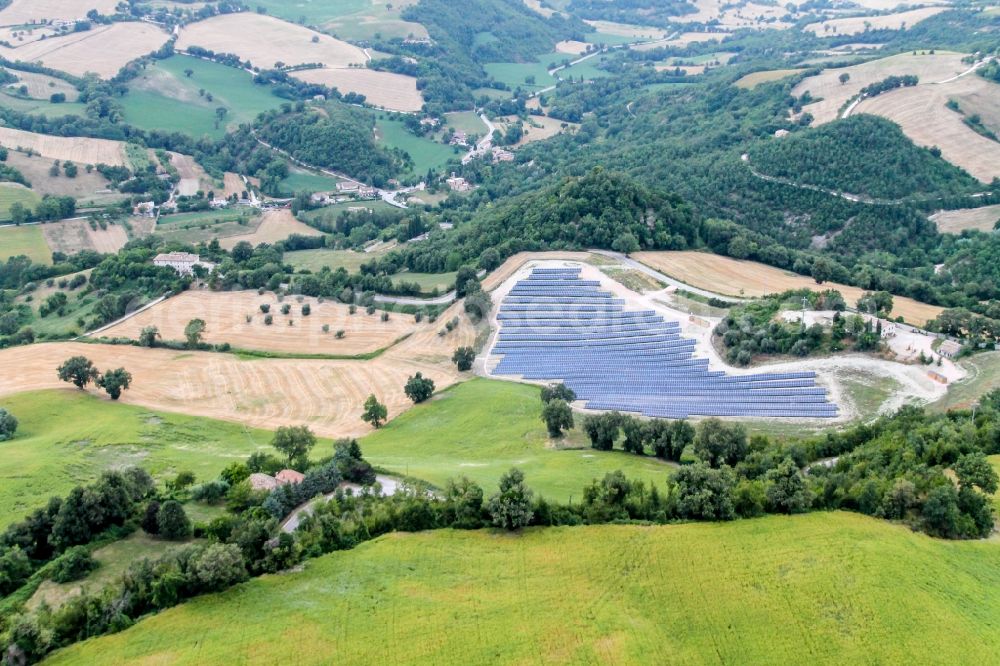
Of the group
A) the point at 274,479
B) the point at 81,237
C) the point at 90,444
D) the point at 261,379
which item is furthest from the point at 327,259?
the point at 274,479

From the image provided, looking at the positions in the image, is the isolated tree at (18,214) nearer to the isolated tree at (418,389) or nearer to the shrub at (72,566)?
the isolated tree at (418,389)

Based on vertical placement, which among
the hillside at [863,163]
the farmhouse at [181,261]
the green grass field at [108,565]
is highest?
the hillside at [863,163]

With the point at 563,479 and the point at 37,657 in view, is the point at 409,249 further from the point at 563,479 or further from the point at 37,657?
the point at 37,657

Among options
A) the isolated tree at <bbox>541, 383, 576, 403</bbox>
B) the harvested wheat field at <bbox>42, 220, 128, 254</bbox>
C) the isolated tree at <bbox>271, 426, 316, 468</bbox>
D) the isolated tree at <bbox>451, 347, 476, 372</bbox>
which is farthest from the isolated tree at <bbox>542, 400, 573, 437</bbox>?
the harvested wheat field at <bbox>42, 220, 128, 254</bbox>

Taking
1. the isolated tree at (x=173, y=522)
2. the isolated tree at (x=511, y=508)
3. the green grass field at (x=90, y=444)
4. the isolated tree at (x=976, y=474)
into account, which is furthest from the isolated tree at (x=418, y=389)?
the isolated tree at (x=976, y=474)

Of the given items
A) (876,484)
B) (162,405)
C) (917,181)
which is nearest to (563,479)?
(876,484)

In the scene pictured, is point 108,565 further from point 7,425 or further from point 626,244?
point 626,244

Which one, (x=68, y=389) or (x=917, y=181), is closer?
(x=68, y=389)
